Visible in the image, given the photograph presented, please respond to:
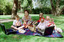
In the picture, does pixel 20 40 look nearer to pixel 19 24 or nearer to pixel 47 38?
pixel 47 38

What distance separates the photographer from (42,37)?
4.55m

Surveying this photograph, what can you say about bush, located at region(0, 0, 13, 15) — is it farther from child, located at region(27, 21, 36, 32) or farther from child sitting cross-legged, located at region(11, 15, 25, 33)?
child, located at region(27, 21, 36, 32)

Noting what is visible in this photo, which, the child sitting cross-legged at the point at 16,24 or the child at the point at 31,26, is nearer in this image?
the child at the point at 31,26

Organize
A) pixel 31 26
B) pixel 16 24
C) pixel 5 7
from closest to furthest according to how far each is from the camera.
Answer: pixel 31 26
pixel 16 24
pixel 5 7

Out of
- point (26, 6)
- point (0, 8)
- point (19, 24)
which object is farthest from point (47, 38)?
point (26, 6)

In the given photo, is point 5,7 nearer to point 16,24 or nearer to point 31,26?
point 16,24

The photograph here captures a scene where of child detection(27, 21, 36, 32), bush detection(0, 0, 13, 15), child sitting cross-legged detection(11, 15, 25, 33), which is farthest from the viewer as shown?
bush detection(0, 0, 13, 15)

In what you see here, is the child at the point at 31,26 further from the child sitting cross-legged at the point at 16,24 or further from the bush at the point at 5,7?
the bush at the point at 5,7

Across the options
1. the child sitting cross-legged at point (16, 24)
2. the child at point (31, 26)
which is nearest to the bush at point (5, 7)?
the child sitting cross-legged at point (16, 24)

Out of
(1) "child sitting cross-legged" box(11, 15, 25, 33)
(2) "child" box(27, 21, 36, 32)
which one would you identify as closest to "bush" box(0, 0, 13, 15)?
(1) "child sitting cross-legged" box(11, 15, 25, 33)

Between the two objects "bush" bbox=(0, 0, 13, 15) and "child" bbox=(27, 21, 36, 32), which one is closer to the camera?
"child" bbox=(27, 21, 36, 32)

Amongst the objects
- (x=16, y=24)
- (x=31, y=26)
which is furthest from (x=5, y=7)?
(x=31, y=26)

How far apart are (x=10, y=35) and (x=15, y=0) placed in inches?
319

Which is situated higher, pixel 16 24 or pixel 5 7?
pixel 16 24
